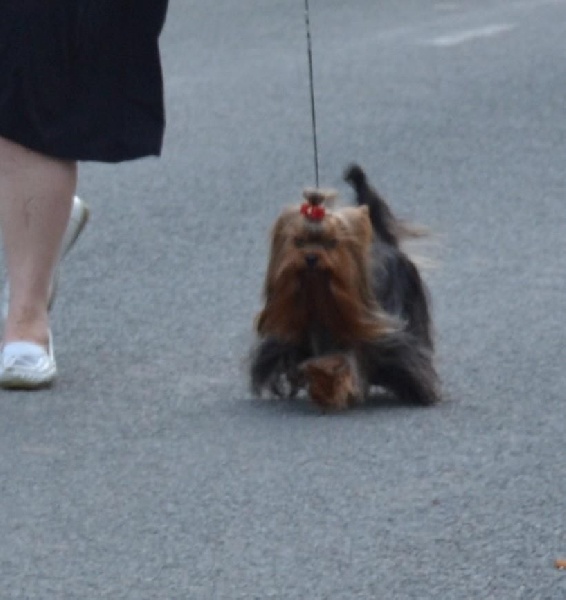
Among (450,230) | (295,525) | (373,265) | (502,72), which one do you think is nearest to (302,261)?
(373,265)

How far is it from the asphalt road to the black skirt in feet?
2.12

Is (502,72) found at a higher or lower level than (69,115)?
lower

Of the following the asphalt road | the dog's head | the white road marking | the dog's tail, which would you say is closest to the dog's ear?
the dog's head

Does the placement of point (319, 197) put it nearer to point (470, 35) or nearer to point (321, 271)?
point (321, 271)

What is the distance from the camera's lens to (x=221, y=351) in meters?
6.18

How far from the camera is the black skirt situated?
567 centimetres

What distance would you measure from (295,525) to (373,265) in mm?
971

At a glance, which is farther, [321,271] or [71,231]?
[71,231]

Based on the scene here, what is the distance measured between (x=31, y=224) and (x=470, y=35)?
7.95m

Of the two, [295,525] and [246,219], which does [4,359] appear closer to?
[295,525]

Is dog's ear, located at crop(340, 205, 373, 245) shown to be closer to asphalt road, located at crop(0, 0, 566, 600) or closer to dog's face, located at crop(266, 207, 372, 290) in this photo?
dog's face, located at crop(266, 207, 372, 290)

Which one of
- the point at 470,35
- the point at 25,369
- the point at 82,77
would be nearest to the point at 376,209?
the point at 82,77

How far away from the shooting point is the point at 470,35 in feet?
44.2

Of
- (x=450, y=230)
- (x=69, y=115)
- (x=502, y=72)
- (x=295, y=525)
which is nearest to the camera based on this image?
(x=295, y=525)
